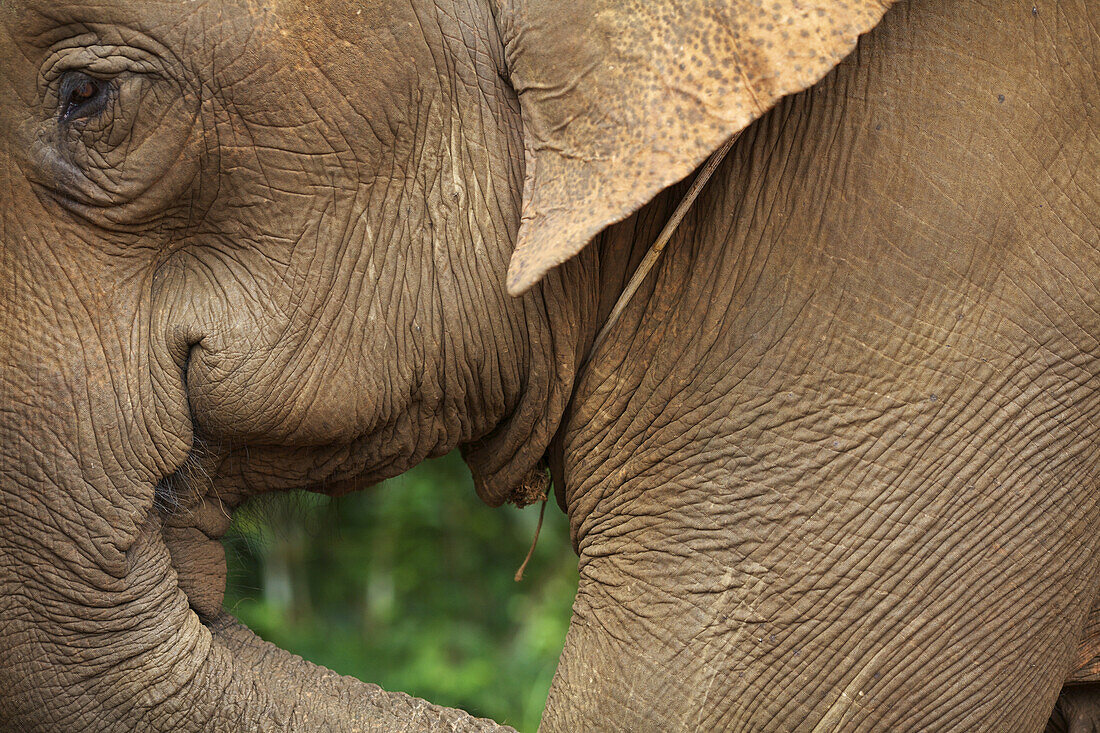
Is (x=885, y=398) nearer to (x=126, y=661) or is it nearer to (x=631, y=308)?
(x=631, y=308)

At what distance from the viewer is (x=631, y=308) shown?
81.0 inches

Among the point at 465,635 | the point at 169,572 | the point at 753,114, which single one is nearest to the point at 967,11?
the point at 753,114

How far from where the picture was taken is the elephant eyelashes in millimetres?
1861

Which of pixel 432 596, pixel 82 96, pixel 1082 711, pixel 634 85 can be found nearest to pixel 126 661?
pixel 82 96

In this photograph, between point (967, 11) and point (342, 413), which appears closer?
point (967, 11)

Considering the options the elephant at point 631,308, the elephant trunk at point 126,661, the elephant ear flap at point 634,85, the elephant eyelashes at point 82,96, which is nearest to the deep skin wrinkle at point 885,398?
the elephant at point 631,308

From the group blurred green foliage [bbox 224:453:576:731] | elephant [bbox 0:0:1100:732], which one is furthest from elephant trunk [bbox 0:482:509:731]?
blurred green foliage [bbox 224:453:576:731]

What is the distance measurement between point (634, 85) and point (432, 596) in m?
4.15

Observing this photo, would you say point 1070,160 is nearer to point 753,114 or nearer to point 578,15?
point 753,114

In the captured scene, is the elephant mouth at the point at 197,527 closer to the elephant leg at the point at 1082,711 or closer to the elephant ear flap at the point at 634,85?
the elephant ear flap at the point at 634,85

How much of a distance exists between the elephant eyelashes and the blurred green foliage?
3.13m

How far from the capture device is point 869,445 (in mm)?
1912

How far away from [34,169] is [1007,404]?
5.09 ft

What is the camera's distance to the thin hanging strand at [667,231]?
185 cm
